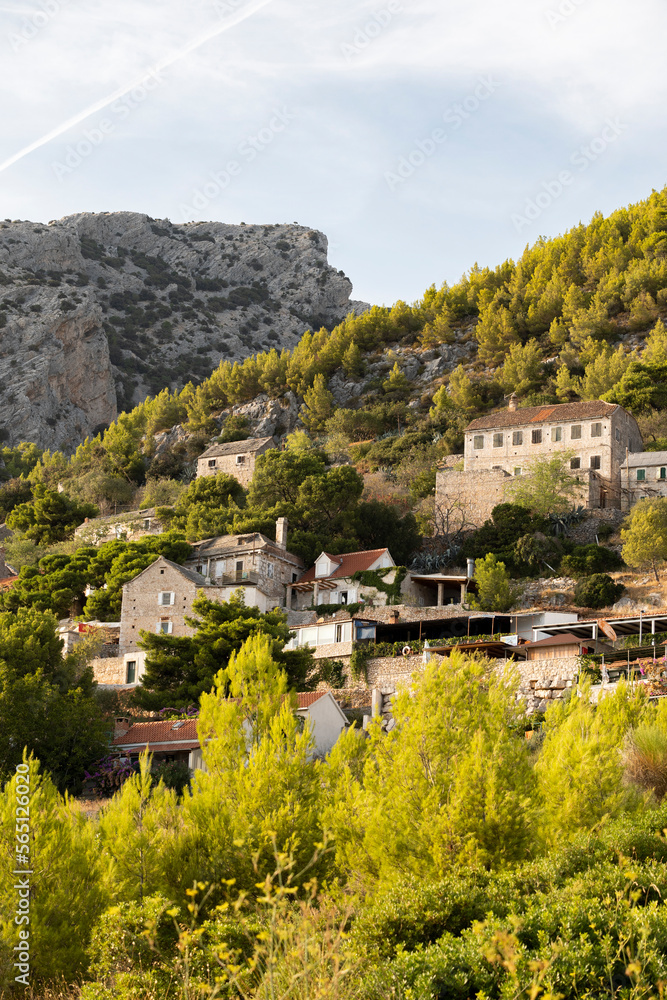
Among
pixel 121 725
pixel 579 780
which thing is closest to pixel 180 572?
pixel 121 725

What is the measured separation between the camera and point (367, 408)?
76.8 meters

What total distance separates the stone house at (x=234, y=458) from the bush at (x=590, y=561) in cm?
2525

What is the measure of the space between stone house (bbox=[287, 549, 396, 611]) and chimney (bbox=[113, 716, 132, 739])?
12.9 metres

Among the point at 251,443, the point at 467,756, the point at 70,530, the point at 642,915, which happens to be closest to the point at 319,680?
the point at 467,756

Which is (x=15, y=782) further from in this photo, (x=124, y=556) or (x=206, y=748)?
(x=124, y=556)

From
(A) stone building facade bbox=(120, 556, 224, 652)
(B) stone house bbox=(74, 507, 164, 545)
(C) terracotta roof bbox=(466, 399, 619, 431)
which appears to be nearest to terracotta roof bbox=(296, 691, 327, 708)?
(A) stone building facade bbox=(120, 556, 224, 652)

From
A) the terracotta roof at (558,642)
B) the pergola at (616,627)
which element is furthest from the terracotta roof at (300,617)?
the terracotta roof at (558,642)

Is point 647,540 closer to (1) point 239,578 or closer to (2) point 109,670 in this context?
(1) point 239,578

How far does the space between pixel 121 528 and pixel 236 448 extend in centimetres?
1248

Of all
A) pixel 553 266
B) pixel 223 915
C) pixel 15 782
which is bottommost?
pixel 223 915

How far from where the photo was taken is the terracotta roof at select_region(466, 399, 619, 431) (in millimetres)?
55281

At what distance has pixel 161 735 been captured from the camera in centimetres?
2986

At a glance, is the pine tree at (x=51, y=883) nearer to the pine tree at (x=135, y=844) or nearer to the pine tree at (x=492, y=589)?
the pine tree at (x=135, y=844)

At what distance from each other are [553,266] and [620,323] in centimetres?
885
